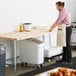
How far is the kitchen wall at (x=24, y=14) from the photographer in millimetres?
5136

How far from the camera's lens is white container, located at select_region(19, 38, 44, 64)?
A: 5188 millimetres

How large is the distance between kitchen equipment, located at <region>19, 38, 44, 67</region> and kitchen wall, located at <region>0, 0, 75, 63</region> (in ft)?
0.94

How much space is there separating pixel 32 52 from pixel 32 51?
0.07 ft

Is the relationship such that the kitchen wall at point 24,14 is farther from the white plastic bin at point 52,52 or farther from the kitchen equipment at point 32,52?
the white plastic bin at point 52,52

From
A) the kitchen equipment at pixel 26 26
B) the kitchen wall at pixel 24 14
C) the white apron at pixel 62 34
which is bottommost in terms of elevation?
the white apron at pixel 62 34

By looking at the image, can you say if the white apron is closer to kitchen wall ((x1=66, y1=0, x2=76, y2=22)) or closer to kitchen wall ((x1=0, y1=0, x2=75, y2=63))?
kitchen wall ((x1=0, y1=0, x2=75, y2=63))

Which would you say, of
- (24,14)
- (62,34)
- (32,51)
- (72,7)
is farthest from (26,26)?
(72,7)

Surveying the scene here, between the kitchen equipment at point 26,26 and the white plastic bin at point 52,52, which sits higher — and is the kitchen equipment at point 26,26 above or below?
above

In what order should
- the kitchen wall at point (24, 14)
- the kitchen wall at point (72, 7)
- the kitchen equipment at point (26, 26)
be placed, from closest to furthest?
the kitchen wall at point (24, 14) < the kitchen equipment at point (26, 26) < the kitchen wall at point (72, 7)

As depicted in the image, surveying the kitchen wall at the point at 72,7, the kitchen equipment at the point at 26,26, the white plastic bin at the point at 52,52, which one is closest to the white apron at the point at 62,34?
the white plastic bin at the point at 52,52

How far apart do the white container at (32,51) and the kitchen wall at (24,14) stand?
30cm

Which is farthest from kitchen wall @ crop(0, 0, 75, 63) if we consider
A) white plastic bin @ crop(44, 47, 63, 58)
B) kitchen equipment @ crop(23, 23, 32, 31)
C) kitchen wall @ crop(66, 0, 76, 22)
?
kitchen wall @ crop(66, 0, 76, 22)

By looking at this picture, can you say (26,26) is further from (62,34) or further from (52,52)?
(52,52)

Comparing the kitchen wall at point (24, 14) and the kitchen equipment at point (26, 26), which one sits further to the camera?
the kitchen equipment at point (26, 26)
